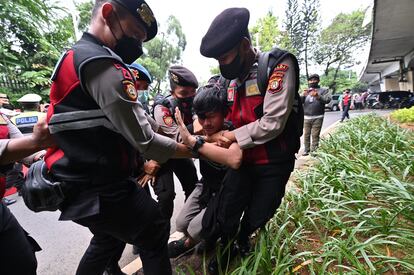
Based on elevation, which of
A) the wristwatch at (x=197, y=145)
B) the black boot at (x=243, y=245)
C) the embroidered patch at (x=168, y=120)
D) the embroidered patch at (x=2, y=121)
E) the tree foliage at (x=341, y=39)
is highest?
the tree foliage at (x=341, y=39)

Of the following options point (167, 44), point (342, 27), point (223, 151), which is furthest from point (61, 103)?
point (342, 27)

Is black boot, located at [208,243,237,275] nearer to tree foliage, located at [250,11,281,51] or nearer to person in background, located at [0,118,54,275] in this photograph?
person in background, located at [0,118,54,275]

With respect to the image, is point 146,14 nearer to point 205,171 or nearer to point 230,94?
point 230,94

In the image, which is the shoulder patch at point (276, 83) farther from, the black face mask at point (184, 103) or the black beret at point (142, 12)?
the black face mask at point (184, 103)

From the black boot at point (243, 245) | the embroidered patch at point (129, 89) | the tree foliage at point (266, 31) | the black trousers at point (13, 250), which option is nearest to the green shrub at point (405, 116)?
the black boot at point (243, 245)

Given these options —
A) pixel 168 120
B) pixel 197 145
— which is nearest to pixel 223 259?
pixel 197 145

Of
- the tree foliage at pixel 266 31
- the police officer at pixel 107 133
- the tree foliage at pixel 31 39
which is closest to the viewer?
the police officer at pixel 107 133

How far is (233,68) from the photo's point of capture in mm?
1539

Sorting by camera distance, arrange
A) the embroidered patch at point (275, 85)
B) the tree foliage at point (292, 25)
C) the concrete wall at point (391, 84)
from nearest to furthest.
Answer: the embroidered patch at point (275, 85) → the tree foliage at point (292, 25) → the concrete wall at point (391, 84)

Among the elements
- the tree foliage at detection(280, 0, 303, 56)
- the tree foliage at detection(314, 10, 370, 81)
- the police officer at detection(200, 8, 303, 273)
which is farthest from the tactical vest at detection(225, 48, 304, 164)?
the tree foliage at detection(314, 10, 370, 81)

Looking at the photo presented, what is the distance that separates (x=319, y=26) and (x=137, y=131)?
88.0ft

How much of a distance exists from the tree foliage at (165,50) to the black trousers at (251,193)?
21623 mm

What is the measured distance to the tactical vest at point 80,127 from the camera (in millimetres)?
1076

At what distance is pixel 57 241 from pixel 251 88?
264 cm
